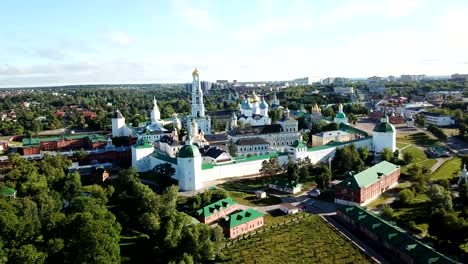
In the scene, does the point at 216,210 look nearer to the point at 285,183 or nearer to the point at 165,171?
the point at 285,183

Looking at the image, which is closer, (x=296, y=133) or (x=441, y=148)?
(x=441, y=148)

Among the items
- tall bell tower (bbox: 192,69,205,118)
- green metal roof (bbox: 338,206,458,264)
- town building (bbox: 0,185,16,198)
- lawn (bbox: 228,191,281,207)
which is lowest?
lawn (bbox: 228,191,281,207)

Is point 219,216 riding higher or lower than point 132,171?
lower

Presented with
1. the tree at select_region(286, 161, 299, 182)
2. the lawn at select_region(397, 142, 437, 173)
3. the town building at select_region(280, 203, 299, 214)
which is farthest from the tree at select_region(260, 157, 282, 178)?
the lawn at select_region(397, 142, 437, 173)

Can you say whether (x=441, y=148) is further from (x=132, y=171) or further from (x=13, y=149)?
(x=13, y=149)

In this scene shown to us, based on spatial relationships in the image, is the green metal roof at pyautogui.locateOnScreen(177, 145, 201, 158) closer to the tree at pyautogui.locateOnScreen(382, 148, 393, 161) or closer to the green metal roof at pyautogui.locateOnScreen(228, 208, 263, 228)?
the green metal roof at pyautogui.locateOnScreen(228, 208, 263, 228)

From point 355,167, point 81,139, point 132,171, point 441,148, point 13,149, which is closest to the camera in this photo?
point 132,171

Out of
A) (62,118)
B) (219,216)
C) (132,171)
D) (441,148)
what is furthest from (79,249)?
(62,118)
